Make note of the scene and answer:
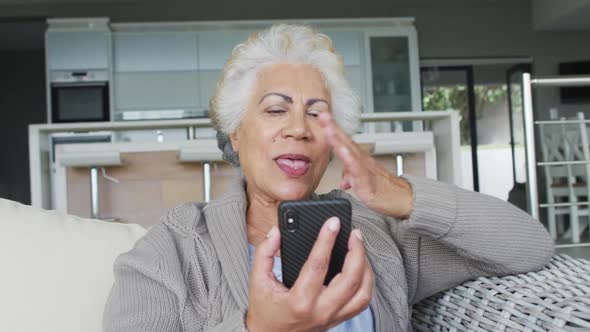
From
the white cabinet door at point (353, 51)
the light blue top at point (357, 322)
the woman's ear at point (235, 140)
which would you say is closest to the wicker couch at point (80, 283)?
the light blue top at point (357, 322)

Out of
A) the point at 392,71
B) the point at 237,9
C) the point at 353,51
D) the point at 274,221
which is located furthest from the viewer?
the point at 237,9

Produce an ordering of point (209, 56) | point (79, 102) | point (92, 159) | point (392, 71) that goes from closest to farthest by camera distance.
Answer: point (92, 159) → point (79, 102) → point (209, 56) → point (392, 71)

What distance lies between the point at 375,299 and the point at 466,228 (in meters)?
0.21

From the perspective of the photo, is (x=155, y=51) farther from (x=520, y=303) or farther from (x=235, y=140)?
(x=520, y=303)

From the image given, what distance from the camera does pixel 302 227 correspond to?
75 centimetres

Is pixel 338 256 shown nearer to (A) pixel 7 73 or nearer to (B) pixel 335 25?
(B) pixel 335 25

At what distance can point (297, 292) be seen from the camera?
656 mm

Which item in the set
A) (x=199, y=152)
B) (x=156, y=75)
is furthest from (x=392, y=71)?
(x=199, y=152)

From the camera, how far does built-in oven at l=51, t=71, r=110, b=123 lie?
567 centimetres

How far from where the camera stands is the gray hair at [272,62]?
1137 mm

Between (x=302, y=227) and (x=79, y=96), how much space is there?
5432 millimetres

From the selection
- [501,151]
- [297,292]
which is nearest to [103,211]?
[297,292]

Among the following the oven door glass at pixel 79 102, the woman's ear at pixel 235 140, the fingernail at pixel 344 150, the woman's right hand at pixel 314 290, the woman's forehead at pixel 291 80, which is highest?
the oven door glass at pixel 79 102

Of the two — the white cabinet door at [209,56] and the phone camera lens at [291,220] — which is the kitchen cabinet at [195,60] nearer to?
the white cabinet door at [209,56]
